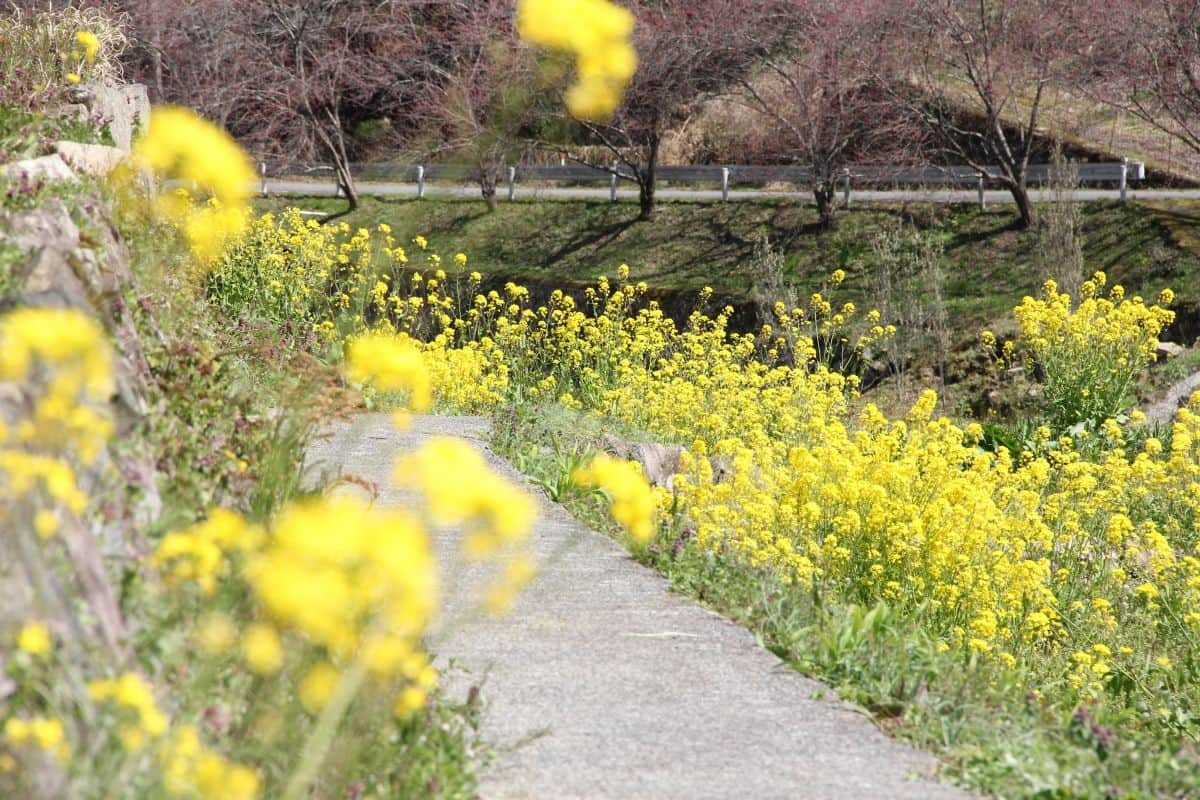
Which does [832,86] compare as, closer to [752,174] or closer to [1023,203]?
[752,174]

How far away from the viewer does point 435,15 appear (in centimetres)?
2758

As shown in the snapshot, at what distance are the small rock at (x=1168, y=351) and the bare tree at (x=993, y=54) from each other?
5.22 metres

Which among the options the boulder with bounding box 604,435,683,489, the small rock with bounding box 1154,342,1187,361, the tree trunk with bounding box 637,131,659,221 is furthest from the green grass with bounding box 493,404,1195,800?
the tree trunk with bounding box 637,131,659,221

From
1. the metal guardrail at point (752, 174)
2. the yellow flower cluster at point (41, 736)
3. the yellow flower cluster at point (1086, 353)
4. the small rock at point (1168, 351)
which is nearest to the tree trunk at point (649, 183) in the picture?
the metal guardrail at point (752, 174)

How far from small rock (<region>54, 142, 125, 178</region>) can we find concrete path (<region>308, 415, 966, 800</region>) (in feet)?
9.14

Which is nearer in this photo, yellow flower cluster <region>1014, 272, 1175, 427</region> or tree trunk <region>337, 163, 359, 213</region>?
yellow flower cluster <region>1014, 272, 1175, 427</region>

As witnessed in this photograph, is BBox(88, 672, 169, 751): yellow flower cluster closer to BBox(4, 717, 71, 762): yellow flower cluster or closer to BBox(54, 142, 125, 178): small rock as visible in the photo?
BBox(4, 717, 71, 762): yellow flower cluster

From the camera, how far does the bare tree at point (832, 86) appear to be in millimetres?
20797

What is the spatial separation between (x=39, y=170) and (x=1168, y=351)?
41.5ft

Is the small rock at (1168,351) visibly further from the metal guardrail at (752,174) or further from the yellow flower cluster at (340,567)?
the yellow flower cluster at (340,567)

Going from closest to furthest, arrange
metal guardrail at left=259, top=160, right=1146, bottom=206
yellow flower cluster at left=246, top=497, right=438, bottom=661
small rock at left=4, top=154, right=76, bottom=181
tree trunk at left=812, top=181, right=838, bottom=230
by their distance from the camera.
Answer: yellow flower cluster at left=246, top=497, right=438, bottom=661 → small rock at left=4, top=154, right=76, bottom=181 → metal guardrail at left=259, top=160, right=1146, bottom=206 → tree trunk at left=812, top=181, right=838, bottom=230

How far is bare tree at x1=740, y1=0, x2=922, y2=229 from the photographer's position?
20797mm

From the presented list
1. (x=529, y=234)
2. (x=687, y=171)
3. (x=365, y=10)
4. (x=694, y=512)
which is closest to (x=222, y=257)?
(x=694, y=512)

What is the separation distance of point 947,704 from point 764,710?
22.2 inches
